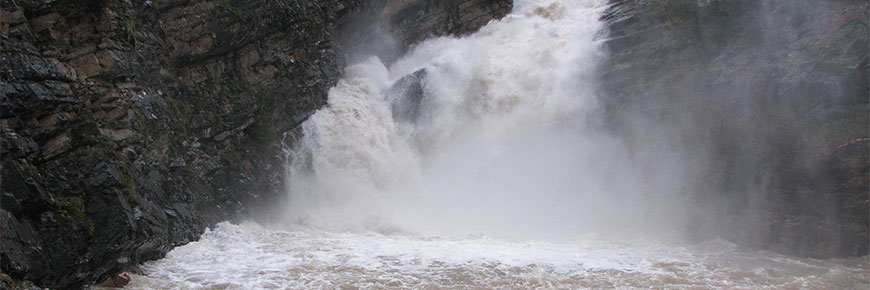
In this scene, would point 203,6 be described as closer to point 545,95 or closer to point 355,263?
point 355,263

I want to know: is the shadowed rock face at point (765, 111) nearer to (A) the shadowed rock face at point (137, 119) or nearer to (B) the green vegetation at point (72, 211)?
(A) the shadowed rock face at point (137, 119)

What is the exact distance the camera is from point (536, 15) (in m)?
24.9

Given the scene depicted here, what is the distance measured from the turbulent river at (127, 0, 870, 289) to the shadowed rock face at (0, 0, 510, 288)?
94 centimetres

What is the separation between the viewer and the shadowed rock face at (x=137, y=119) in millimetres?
9102

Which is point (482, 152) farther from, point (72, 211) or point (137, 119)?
point (72, 211)

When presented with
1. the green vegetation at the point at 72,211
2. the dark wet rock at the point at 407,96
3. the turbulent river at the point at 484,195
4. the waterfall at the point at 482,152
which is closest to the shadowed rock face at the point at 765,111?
the turbulent river at the point at 484,195

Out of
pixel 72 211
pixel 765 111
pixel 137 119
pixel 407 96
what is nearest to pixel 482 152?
pixel 407 96

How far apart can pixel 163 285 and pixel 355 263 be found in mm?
3421

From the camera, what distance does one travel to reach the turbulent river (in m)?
11.7

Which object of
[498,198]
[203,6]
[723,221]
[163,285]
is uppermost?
[203,6]

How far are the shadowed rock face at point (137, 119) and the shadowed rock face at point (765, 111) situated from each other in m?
10.3

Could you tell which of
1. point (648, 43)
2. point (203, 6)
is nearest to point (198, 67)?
point (203, 6)

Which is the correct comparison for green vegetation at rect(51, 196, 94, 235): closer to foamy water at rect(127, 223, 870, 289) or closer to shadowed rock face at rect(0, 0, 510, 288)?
shadowed rock face at rect(0, 0, 510, 288)

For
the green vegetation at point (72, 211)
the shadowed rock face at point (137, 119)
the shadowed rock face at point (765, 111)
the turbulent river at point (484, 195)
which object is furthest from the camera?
the shadowed rock face at point (765, 111)
